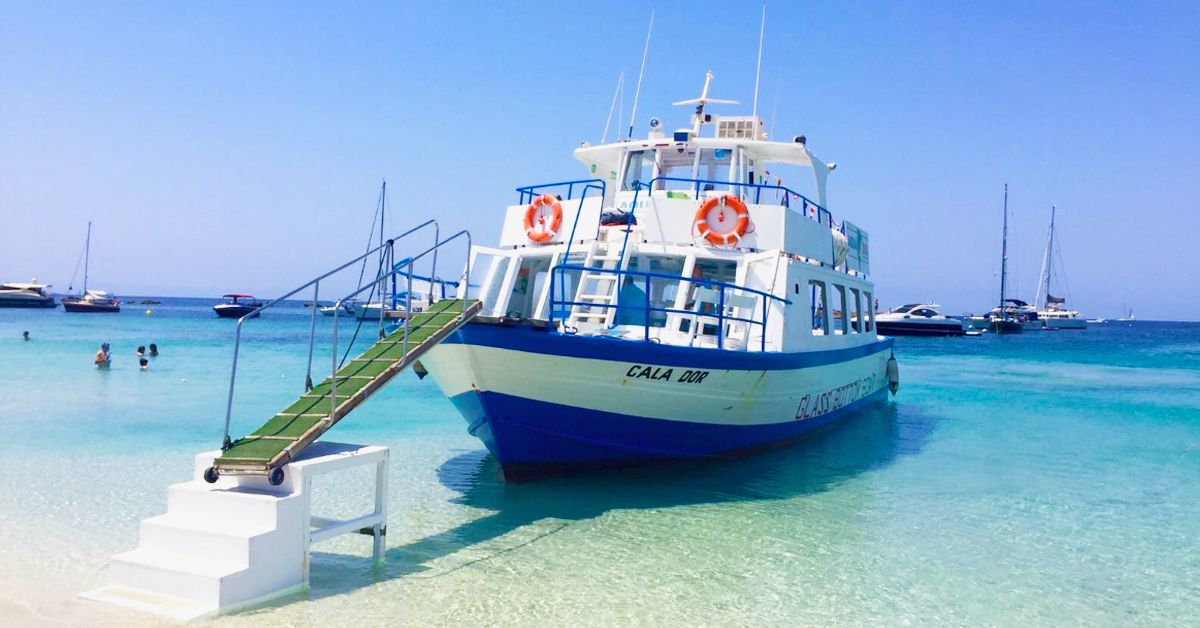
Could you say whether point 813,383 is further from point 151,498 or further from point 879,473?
point 151,498

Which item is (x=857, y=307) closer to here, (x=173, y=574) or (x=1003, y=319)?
(x=173, y=574)

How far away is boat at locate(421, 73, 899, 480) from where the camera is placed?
9.48 metres

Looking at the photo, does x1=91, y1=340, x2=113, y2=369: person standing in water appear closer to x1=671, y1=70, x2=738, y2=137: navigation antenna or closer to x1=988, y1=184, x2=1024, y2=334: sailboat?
x1=671, y1=70, x2=738, y2=137: navigation antenna

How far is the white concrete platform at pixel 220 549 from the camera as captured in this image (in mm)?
5801

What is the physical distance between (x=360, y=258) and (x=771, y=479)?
6.42 m

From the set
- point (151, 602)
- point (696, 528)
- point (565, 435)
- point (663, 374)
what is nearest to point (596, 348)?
point (663, 374)

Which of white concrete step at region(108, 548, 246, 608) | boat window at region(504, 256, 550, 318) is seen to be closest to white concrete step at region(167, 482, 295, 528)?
white concrete step at region(108, 548, 246, 608)

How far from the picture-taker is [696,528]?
351 inches

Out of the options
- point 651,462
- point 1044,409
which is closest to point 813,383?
point 651,462

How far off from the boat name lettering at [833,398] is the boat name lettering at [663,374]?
10.8 feet

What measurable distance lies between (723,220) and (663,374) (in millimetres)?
2948

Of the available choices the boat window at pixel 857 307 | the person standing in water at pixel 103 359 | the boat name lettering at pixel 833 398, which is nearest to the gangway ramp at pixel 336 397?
the boat name lettering at pixel 833 398

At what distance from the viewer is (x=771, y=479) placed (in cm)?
1149

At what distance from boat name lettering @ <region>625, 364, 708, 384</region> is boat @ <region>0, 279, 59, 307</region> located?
319 feet
